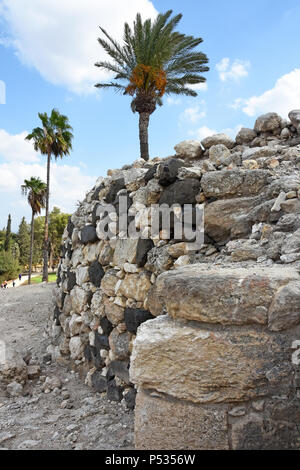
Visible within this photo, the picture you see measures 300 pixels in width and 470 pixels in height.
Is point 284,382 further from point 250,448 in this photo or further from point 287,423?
point 250,448

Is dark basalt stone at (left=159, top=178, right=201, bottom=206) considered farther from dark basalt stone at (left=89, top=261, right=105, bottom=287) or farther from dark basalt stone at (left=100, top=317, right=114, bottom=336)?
dark basalt stone at (left=100, top=317, right=114, bottom=336)

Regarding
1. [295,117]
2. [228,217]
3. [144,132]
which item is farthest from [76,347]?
[144,132]

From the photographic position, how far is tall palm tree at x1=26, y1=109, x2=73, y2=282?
56.8 feet

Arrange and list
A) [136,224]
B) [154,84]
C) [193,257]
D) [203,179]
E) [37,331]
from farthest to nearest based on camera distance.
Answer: [154,84]
[37,331]
[136,224]
[203,179]
[193,257]

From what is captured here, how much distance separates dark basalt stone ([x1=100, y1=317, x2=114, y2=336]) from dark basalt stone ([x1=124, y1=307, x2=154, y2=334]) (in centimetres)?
50

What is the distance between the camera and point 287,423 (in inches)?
59.9

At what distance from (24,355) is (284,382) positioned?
5026 millimetres

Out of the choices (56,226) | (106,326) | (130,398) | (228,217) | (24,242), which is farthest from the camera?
(24,242)

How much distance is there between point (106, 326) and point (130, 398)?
1066 mm

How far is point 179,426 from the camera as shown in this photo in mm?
1592

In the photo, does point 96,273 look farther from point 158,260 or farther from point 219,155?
point 219,155

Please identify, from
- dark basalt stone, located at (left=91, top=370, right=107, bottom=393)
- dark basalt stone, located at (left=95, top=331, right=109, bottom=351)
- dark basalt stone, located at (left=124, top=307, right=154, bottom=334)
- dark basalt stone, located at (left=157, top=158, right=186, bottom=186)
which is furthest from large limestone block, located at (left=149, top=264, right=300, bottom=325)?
dark basalt stone, located at (left=91, top=370, right=107, bottom=393)

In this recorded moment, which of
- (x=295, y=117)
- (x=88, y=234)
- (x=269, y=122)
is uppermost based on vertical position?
(x=269, y=122)
